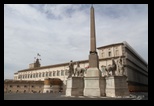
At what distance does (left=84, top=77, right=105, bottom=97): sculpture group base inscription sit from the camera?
756 inches

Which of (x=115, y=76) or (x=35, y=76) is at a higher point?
(x=115, y=76)

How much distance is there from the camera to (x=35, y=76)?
73.7 m

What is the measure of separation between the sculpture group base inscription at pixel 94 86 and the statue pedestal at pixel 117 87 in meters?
0.78

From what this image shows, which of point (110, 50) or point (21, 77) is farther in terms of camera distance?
point (21, 77)

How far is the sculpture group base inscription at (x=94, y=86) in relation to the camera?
19.2m

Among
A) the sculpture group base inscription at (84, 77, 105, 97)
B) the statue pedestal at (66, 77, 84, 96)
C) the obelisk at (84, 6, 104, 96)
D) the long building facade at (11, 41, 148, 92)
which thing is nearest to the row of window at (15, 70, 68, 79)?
the long building facade at (11, 41, 148, 92)

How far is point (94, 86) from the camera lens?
19547 millimetres

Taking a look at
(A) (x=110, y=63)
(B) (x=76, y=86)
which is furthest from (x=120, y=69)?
(A) (x=110, y=63)

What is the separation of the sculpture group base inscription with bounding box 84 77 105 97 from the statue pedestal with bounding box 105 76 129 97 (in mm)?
784

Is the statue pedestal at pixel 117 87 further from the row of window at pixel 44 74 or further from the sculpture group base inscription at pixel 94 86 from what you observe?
the row of window at pixel 44 74

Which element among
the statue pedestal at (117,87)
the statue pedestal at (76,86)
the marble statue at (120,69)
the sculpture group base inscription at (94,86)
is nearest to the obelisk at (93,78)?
the sculpture group base inscription at (94,86)

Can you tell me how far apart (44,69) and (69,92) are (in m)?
51.3
